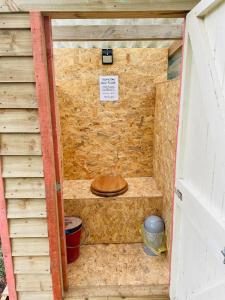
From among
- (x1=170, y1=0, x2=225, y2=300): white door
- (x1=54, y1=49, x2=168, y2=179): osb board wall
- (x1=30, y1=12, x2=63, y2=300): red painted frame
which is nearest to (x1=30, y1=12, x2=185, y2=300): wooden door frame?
(x1=30, y1=12, x2=63, y2=300): red painted frame

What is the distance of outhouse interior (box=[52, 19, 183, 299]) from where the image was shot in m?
2.10

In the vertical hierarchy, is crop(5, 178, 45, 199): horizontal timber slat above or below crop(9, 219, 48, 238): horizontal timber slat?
above

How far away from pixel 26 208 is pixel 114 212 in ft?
3.76

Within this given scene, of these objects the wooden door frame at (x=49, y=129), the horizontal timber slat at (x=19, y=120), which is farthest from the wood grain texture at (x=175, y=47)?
the horizontal timber slat at (x=19, y=120)

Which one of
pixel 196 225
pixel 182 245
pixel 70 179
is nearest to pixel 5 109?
pixel 196 225

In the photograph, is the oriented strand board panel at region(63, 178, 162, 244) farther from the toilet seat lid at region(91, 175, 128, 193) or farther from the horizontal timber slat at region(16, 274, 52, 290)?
the horizontal timber slat at region(16, 274, 52, 290)

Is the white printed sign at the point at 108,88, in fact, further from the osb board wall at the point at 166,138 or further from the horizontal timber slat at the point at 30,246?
the horizontal timber slat at the point at 30,246

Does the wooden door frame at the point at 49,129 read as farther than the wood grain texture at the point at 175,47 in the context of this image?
No

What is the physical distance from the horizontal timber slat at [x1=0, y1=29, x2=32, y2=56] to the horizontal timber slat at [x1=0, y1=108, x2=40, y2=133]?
331mm

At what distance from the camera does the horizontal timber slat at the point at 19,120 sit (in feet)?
4.59

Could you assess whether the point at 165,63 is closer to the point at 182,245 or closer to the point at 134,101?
the point at 134,101

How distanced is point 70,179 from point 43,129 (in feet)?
5.66

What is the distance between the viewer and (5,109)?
55.0 inches

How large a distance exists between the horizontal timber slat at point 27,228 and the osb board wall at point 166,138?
1.13 m
